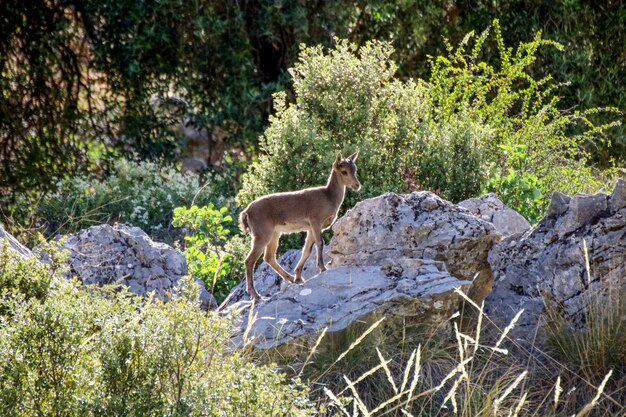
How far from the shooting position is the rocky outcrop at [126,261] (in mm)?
7773

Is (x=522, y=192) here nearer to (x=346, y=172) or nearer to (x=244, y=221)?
(x=346, y=172)

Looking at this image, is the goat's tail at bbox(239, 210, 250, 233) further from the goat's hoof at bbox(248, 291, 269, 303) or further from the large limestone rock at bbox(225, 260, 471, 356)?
the large limestone rock at bbox(225, 260, 471, 356)

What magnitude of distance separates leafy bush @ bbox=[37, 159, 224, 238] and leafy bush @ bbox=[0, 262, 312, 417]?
240 inches

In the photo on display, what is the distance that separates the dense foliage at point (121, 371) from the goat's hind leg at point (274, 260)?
230 centimetres

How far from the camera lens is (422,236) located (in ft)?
23.7

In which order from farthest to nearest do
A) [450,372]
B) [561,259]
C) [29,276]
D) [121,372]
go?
[561,259] < [450,372] < [29,276] < [121,372]

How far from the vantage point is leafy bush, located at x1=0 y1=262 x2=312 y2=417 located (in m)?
4.70

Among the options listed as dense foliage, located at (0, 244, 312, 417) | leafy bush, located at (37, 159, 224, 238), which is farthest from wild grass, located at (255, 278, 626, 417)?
leafy bush, located at (37, 159, 224, 238)

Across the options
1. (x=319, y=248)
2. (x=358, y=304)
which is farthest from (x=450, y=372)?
(x=319, y=248)

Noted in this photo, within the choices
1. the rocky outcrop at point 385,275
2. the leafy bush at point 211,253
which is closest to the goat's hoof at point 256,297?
the rocky outcrop at point 385,275

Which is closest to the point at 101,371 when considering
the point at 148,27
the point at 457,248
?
the point at 457,248

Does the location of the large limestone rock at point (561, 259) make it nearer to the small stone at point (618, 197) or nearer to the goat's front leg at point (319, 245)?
the small stone at point (618, 197)

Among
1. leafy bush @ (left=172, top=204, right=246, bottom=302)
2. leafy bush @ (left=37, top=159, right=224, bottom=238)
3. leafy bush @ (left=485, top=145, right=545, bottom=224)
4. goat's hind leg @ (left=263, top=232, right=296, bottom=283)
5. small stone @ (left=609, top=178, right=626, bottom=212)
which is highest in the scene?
small stone @ (left=609, top=178, right=626, bottom=212)

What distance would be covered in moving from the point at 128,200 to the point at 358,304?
603cm
